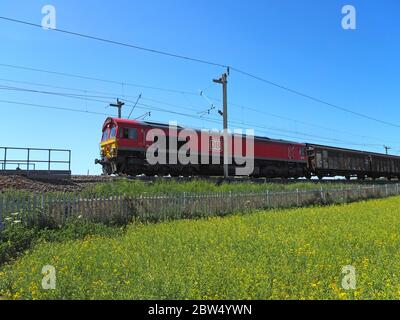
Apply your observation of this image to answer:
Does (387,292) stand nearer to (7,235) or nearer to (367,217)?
(7,235)

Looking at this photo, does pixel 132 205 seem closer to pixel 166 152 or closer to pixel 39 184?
pixel 39 184

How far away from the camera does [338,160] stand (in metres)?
41.9

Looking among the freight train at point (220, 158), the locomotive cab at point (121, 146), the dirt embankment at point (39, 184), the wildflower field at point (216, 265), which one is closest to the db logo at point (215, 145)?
the freight train at point (220, 158)

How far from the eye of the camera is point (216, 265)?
23.8 ft

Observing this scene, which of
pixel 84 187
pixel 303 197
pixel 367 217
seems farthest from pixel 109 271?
pixel 303 197

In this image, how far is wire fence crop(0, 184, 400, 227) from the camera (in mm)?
11547

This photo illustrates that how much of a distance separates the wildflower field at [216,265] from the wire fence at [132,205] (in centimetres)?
144

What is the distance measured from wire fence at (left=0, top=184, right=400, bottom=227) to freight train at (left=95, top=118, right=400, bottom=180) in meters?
7.90

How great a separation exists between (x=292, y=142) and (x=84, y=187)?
A: 23.2 m

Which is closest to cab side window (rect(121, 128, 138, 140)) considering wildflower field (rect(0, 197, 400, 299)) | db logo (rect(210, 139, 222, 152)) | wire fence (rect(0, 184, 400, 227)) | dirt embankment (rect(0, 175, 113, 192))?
dirt embankment (rect(0, 175, 113, 192))

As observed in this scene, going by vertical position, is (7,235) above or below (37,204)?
below

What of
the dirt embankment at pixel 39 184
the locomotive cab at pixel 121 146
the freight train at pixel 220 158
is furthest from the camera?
the freight train at pixel 220 158

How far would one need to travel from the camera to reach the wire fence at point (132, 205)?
11547 mm

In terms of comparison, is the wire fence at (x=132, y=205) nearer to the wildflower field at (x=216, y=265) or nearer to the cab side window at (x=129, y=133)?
the wildflower field at (x=216, y=265)
